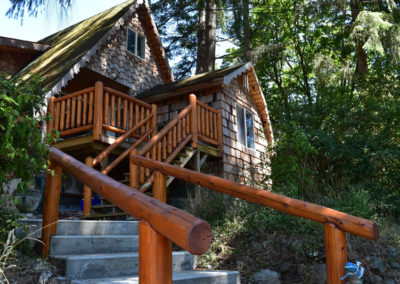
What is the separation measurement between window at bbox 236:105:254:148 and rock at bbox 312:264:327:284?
748cm

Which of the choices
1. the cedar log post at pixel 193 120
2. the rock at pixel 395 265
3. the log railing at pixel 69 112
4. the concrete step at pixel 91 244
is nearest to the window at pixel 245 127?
the cedar log post at pixel 193 120

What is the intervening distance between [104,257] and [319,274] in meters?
2.60

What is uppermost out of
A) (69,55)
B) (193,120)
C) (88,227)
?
(69,55)

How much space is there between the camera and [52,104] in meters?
8.23

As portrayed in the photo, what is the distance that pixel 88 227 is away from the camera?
402cm

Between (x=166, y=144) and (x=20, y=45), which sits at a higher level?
(x=20, y=45)

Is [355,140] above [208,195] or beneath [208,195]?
above

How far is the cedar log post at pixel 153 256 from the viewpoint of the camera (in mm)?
1986

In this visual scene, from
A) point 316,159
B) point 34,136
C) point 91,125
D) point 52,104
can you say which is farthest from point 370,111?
point 34,136

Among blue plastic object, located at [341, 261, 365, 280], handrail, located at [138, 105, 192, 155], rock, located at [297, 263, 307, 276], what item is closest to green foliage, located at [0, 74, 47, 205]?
blue plastic object, located at [341, 261, 365, 280]

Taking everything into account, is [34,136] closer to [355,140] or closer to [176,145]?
[176,145]

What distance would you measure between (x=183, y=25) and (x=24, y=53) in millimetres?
9212

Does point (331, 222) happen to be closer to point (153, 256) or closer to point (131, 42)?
point (153, 256)

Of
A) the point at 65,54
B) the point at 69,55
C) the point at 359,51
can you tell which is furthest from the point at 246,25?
the point at 69,55
